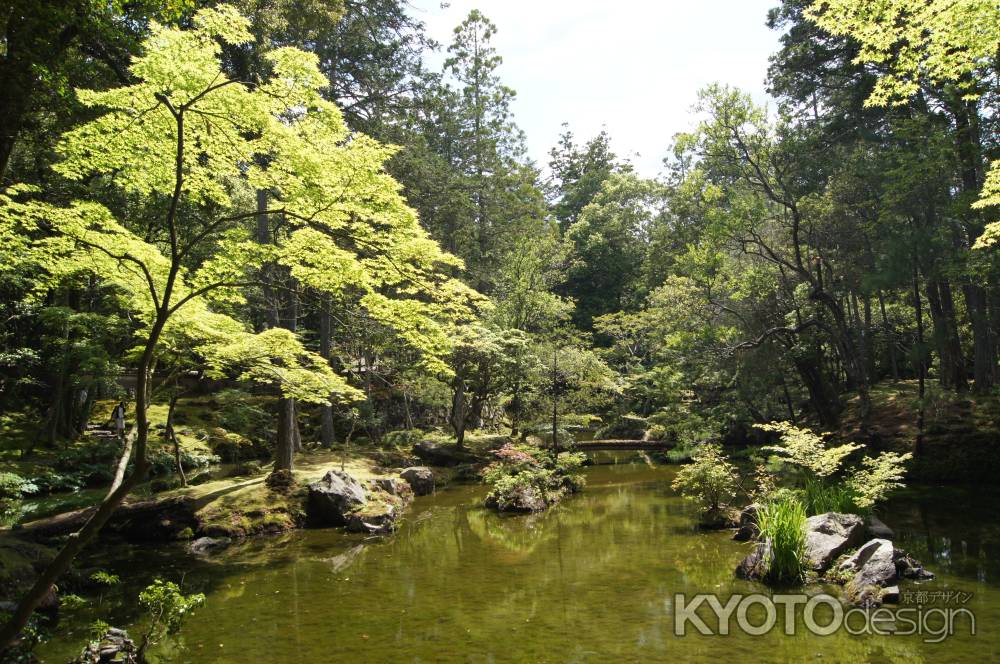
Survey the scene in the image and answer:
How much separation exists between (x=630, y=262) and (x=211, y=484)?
96.0 feet

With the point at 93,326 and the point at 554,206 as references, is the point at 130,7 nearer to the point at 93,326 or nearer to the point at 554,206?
the point at 93,326

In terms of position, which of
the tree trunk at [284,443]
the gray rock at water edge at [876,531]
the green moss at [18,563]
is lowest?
the gray rock at water edge at [876,531]

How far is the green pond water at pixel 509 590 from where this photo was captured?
18.6ft

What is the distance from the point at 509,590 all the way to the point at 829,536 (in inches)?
173

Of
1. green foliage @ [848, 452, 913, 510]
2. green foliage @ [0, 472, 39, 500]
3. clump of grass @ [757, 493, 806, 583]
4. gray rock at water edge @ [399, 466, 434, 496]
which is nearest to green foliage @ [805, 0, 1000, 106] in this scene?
green foliage @ [848, 452, 913, 510]

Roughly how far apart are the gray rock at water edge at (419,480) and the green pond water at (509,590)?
3.21m

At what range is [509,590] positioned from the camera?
770 cm

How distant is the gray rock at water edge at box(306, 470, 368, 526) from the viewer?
12.0 m

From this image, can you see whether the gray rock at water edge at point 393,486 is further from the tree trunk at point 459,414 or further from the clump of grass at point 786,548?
the clump of grass at point 786,548

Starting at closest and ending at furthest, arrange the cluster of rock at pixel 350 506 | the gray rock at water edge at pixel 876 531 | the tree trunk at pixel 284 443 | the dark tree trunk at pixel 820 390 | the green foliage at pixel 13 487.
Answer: the gray rock at water edge at pixel 876 531 → the cluster of rock at pixel 350 506 → the green foliage at pixel 13 487 → the tree trunk at pixel 284 443 → the dark tree trunk at pixel 820 390

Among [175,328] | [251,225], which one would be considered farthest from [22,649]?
[251,225]

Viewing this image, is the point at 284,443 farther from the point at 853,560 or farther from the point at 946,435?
the point at 946,435

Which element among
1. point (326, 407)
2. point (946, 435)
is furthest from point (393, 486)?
point (946, 435)

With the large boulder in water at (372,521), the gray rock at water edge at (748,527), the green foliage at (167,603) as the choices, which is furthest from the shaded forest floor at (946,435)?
the green foliage at (167,603)
